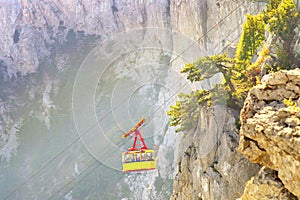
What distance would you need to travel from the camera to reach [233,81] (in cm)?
1675

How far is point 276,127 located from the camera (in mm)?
8484

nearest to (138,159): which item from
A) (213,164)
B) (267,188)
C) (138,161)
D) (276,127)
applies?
(138,161)

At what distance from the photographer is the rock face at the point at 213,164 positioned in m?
13.1

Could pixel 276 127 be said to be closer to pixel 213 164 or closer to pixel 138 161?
pixel 213 164

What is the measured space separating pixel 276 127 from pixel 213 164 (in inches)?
259

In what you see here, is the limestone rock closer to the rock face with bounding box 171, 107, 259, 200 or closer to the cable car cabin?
the rock face with bounding box 171, 107, 259, 200

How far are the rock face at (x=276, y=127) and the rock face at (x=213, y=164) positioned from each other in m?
3.16

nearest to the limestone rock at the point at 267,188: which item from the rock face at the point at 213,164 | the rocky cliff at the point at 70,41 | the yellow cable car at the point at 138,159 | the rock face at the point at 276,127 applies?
the rock face at the point at 276,127

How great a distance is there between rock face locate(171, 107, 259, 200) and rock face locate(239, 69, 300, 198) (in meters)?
3.16

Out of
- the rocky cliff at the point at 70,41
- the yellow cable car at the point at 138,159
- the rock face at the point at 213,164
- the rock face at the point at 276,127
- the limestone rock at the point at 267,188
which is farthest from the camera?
the rocky cliff at the point at 70,41

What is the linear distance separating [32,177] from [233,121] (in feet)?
151

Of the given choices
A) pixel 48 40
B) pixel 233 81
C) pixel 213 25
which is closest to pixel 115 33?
pixel 48 40

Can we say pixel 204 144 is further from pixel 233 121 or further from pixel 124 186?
pixel 124 186

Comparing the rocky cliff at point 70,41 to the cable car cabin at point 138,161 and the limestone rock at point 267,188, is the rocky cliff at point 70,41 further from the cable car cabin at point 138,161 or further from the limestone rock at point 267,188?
the limestone rock at point 267,188
